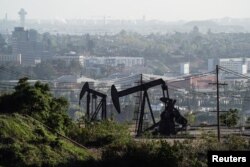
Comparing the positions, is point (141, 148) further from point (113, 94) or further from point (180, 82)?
point (180, 82)

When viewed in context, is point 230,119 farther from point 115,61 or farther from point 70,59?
point 115,61

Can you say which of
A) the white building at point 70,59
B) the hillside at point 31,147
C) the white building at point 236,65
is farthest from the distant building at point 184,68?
the hillside at point 31,147

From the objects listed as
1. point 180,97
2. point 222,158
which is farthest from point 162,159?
point 180,97

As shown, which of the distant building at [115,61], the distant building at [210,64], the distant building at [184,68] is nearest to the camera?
the distant building at [184,68]

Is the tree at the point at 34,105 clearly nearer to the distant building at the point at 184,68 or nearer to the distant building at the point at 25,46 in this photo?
the distant building at the point at 184,68

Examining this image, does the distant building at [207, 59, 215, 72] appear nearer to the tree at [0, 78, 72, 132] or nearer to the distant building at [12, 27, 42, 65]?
the distant building at [12, 27, 42, 65]

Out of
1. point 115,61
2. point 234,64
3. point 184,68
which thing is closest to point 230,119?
point 184,68
